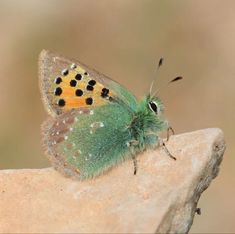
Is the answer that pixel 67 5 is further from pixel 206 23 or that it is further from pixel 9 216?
pixel 9 216

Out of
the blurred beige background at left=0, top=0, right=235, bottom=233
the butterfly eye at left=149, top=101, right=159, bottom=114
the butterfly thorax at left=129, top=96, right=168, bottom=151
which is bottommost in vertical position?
the blurred beige background at left=0, top=0, right=235, bottom=233

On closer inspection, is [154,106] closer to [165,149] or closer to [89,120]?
[165,149]

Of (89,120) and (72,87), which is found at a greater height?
(72,87)

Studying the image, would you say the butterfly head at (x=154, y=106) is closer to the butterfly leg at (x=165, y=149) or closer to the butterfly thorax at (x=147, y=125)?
the butterfly thorax at (x=147, y=125)

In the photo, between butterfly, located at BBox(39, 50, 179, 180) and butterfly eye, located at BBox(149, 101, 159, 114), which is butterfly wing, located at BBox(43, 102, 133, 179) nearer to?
butterfly, located at BBox(39, 50, 179, 180)

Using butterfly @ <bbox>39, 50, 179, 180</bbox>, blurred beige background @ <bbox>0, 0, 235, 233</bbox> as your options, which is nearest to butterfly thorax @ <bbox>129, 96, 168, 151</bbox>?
butterfly @ <bbox>39, 50, 179, 180</bbox>

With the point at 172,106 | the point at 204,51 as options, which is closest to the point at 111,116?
the point at 172,106

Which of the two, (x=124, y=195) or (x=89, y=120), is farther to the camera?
(x=89, y=120)

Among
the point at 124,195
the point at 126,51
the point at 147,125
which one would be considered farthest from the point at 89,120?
the point at 126,51
